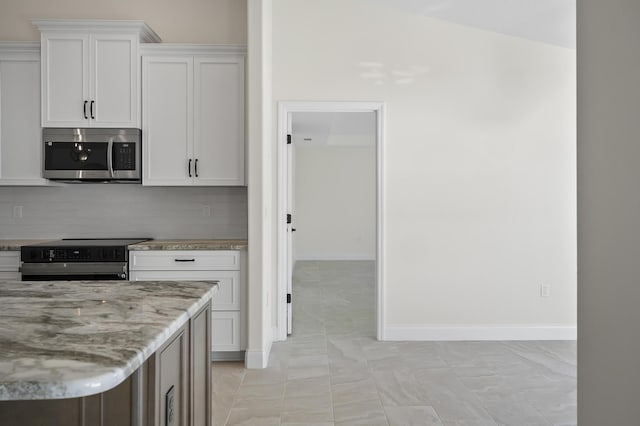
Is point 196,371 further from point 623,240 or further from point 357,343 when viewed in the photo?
point 357,343

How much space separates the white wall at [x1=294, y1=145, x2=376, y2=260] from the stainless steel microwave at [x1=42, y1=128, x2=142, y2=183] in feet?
23.0

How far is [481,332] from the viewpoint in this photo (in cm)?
419

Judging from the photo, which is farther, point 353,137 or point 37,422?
point 353,137

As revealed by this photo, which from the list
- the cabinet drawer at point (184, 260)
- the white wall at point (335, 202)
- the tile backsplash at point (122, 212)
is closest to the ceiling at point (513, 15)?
the tile backsplash at point (122, 212)

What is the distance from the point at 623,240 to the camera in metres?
1.14

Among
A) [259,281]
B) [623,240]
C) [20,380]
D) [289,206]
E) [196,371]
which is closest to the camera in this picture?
[20,380]

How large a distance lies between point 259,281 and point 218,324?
1.57ft

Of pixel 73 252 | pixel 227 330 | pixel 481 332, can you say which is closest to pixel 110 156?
pixel 73 252

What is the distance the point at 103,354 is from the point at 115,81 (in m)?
3.24

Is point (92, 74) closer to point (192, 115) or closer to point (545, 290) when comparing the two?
point (192, 115)

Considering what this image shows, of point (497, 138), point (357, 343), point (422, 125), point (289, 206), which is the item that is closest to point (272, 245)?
point (289, 206)

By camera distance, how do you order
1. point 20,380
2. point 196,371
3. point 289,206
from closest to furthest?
point 20,380
point 196,371
point 289,206

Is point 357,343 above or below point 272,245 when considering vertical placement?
below

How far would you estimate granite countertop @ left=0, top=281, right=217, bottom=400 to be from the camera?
2.73 ft
